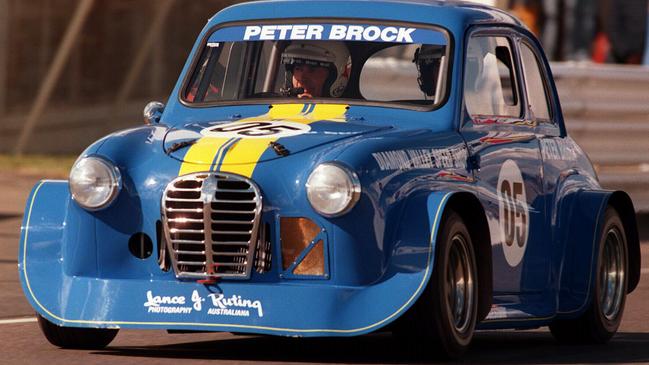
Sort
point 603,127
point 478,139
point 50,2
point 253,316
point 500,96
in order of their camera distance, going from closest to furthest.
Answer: point 253,316
point 478,139
point 500,96
point 603,127
point 50,2

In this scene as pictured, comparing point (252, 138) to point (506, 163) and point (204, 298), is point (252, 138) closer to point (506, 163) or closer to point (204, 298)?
point (204, 298)

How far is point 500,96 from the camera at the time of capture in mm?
8914

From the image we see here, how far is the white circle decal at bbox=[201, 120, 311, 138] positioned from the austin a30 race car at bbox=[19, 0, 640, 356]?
0.06 ft

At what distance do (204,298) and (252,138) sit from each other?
0.70m

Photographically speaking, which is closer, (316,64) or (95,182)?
(95,182)

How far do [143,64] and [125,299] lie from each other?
15.5 m

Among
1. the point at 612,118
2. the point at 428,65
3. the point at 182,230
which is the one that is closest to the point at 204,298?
the point at 182,230

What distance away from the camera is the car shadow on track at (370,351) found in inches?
308

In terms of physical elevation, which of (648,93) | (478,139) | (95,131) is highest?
(478,139)

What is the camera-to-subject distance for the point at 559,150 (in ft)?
30.4

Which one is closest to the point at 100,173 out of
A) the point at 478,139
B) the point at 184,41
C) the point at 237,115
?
the point at 237,115

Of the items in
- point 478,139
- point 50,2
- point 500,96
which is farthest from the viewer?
point 50,2

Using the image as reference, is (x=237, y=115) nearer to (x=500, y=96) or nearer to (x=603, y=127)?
(x=500, y=96)

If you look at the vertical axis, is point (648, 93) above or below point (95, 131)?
above
